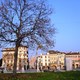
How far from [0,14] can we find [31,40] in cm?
453

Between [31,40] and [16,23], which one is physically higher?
[16,23]

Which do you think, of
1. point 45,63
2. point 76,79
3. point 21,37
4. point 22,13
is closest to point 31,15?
point 22,13

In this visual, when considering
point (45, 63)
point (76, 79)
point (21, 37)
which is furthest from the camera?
point (45, 63)

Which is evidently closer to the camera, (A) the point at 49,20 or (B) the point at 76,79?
(B) the point at 76,79

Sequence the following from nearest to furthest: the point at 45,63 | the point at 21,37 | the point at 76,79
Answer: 1. the point at 76,79
2. the point at 21,37
3. the point at 45,63

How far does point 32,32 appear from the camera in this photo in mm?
29188

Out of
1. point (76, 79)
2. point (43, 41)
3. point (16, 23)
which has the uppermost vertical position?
point (16, 23)

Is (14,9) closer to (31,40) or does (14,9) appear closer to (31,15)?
(31,15)

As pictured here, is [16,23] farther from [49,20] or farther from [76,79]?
[76,79]

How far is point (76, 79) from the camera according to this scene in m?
22.3

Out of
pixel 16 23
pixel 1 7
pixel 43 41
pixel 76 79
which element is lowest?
pixel 76 79

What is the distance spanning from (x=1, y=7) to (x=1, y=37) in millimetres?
3436

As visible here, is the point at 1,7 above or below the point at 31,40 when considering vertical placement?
above

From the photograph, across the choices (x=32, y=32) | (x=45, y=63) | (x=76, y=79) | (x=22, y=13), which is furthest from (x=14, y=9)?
(x=45, y=63)
